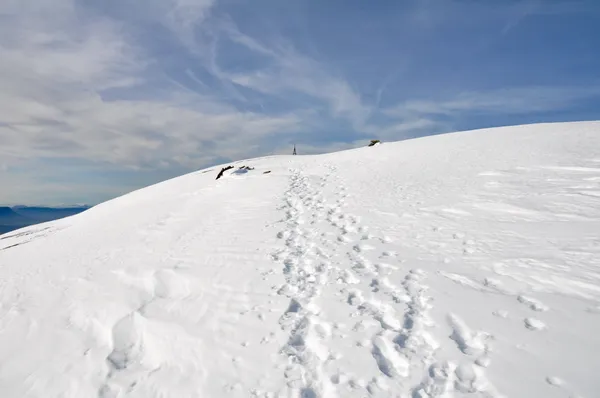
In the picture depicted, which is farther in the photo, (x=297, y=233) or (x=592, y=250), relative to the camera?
(x=297, y=233)

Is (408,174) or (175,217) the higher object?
(408,174)

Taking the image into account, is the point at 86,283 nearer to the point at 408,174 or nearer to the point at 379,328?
the point at 379,328

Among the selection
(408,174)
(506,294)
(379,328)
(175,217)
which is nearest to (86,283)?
(175,217)

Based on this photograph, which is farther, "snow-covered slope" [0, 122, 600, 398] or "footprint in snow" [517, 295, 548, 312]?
"footprint in snow" [517, 295, 548, 312]

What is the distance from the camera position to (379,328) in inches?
182

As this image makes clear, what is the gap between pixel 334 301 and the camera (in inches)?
213

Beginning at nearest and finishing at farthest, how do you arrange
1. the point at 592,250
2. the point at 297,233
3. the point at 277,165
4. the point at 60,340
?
the point at 60,340 → the point at 592,250 → the point at 297,233 → the point at 277,165

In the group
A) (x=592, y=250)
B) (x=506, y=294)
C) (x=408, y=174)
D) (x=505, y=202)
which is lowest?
(x=506, y=294)

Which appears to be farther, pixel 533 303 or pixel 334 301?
pixel 334 301

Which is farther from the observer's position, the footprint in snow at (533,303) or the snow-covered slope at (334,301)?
the footprint in snow at (533,303)

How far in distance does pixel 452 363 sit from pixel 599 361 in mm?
1483

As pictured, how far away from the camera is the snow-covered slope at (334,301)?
3.88 m

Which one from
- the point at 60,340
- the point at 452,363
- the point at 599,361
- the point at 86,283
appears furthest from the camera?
the point at 86,283

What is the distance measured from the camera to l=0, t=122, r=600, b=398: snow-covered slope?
153 inches
